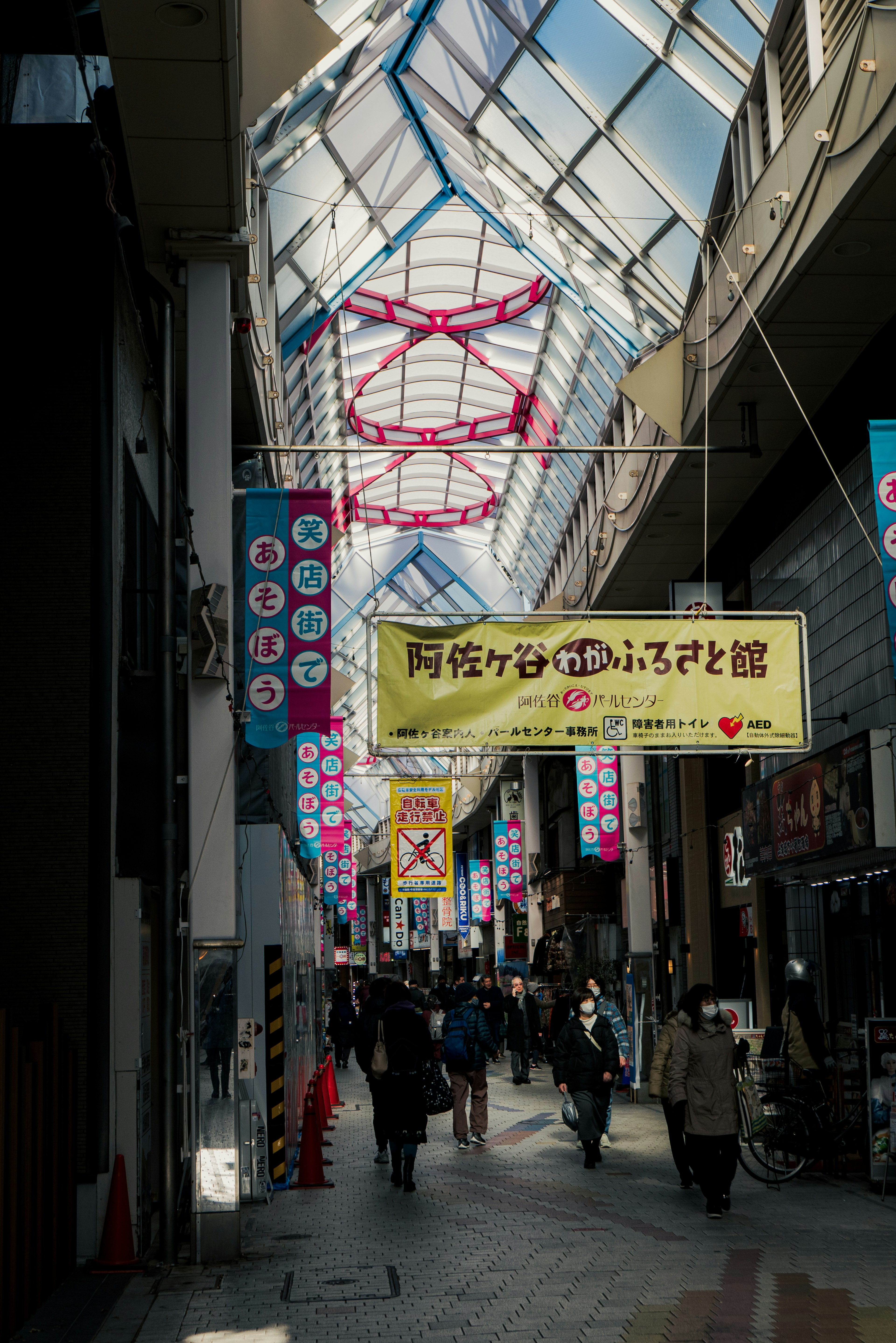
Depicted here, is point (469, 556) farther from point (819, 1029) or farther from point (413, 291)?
point (819, 1029)

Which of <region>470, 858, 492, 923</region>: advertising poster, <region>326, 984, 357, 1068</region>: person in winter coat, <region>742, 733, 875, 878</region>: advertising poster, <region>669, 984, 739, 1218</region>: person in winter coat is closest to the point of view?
<region>669, 984, 739, 1218</region>: person in winter coat

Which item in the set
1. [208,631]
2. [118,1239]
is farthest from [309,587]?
[118,1239]

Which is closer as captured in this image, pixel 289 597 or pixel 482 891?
pixel 289 597

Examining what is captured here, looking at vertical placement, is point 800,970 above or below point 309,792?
below

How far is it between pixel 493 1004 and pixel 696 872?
3651 mm

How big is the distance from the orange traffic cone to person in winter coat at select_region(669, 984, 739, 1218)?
13.8 ft

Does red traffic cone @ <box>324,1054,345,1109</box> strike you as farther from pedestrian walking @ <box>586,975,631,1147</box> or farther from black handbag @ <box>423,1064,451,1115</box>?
black handbag @ <box>423,1064,451,1115</box>

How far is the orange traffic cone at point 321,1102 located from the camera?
13484 mm

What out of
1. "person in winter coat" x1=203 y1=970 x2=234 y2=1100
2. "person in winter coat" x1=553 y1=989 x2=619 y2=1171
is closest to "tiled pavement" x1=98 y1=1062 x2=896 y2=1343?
"person in winter coat" x1=553 y1=989 x2=619 y2=1171

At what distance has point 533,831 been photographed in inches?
1417

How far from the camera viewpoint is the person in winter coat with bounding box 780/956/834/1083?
10852mm

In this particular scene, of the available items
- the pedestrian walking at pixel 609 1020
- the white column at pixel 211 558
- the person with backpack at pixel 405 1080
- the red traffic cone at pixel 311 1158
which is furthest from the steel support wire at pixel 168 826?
the pedestrian walking at pixel 609 1020

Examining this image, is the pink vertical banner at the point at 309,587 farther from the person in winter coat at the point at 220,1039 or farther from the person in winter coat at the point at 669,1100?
the person in winter coat at the point at 669,1100

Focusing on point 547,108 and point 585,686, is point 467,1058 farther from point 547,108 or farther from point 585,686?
point 547,108
